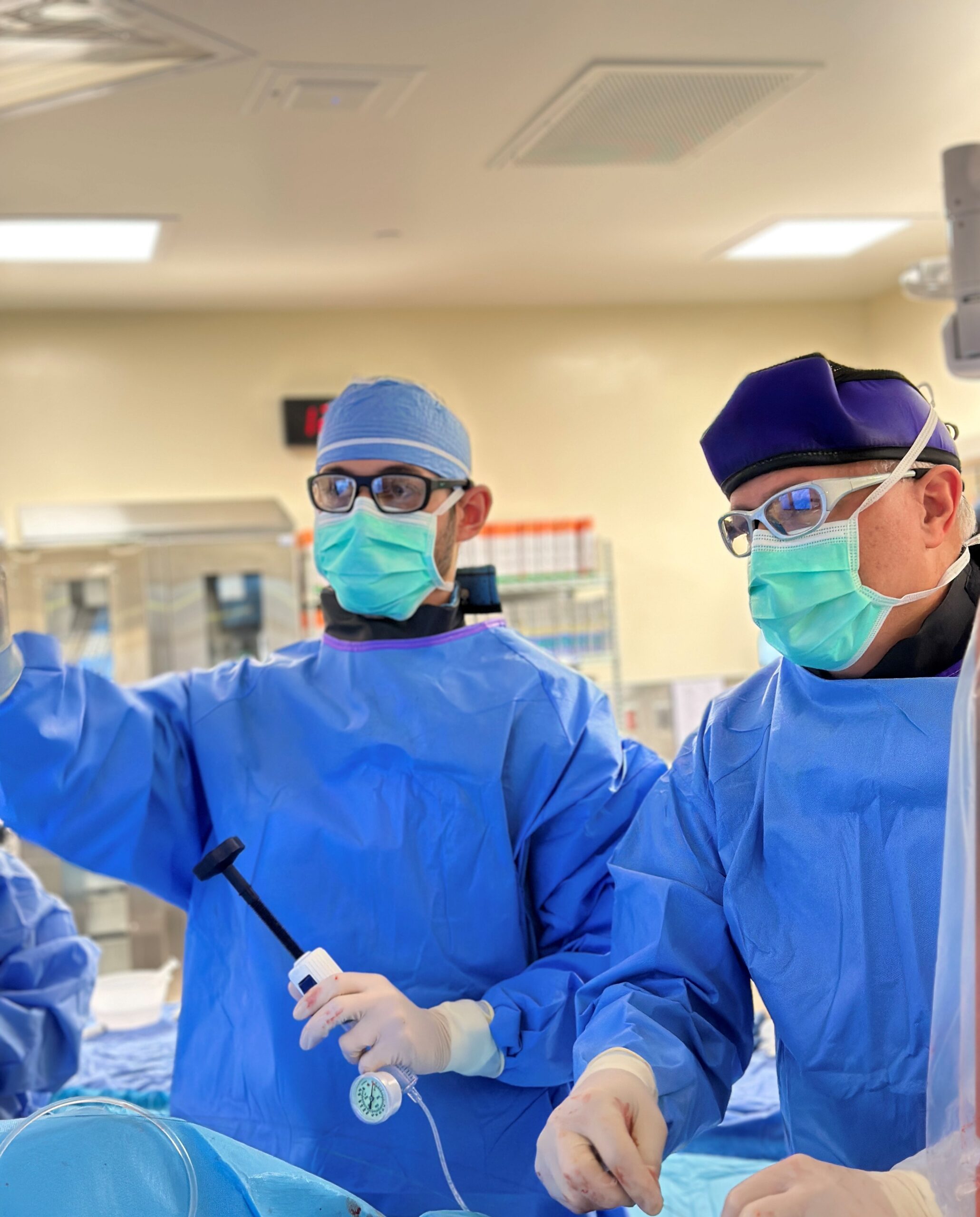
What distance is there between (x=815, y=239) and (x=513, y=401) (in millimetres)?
1678

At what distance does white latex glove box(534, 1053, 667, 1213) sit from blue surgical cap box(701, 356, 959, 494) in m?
0.67

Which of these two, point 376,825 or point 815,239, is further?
point 815,239

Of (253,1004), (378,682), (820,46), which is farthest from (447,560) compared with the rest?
(820,46)

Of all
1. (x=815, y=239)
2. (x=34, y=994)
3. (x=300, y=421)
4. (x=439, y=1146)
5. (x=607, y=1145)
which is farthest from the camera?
(x=300, y=421)

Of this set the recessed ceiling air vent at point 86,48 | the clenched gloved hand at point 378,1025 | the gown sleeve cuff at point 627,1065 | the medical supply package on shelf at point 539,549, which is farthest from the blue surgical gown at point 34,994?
the medical supply package on shelf at point 539,549

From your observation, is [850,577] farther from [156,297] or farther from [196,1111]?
[156,297]

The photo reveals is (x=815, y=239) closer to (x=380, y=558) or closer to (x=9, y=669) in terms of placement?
(x=380, y=558)

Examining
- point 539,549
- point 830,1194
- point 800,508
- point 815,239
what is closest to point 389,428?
point 800,508

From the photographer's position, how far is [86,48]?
3195 millimetres

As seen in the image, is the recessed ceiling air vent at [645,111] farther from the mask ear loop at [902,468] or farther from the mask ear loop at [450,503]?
the mask ear loop at [902,468]

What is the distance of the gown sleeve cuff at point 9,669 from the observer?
4.64 feet

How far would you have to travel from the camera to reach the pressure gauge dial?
1.41 metres

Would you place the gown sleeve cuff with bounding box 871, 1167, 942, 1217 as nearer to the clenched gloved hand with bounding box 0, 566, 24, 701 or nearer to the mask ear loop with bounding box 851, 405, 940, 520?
the mask ear loop with bounding box 851, 405, 940, 520

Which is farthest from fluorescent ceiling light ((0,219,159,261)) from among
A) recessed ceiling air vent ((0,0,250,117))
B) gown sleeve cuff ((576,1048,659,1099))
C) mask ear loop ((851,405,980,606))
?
gown sleeve cuff ((576,1048,659,1099))
